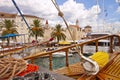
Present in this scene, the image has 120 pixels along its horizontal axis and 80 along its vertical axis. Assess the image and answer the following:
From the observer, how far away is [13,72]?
2.58 metres

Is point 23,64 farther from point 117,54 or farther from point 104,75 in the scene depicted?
point 117,54

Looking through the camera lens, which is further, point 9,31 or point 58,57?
point 9,31

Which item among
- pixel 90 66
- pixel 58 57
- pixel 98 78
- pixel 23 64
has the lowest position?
pixel 58 57

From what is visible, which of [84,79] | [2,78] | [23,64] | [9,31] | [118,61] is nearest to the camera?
[2,78]

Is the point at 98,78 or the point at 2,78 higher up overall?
the point at 2,78

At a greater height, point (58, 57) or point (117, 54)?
point (117, 54)

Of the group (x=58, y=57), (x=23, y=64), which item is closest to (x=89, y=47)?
(x=58, y=57)

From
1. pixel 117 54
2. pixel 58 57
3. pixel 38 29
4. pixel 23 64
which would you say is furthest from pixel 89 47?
pixel 23 64

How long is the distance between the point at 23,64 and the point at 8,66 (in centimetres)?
25

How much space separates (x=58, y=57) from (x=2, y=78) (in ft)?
105

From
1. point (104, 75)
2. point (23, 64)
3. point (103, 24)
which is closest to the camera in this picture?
point (23, 64)

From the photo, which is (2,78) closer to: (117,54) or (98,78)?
(98,78)

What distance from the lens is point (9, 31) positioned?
51469 mm

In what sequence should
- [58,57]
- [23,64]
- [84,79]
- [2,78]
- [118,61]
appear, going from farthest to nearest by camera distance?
[58,57], [118,61], [84,79], [23,64], [2,78]
